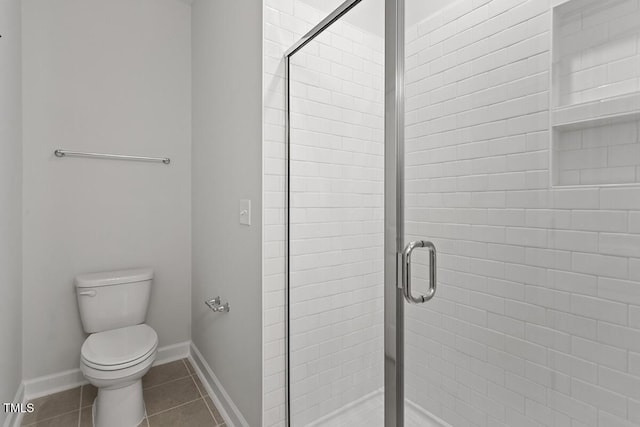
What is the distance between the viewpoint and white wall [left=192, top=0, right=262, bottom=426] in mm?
1458

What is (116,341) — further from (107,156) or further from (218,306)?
(107,156)

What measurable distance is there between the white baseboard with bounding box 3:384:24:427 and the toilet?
1.08ft

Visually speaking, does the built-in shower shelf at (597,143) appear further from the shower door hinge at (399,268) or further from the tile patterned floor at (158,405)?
the tile patterned floor at (158,405)

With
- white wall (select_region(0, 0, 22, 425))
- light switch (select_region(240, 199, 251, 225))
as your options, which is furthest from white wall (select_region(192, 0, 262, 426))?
white wall (select_region(0, 0, 22, 425))

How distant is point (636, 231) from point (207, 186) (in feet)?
6.52

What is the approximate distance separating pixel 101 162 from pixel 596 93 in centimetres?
242

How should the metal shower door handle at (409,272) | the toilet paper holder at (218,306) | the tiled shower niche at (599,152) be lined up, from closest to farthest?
the tiled shower niche at (599,152) < the metal shower door handle at (409,272) < the toilet paper holder at (218,306)

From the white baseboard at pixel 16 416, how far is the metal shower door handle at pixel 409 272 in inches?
74.2

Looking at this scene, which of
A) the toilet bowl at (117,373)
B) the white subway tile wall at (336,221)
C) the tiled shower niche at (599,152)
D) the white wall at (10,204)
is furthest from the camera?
the toilet bowl at (117,373)

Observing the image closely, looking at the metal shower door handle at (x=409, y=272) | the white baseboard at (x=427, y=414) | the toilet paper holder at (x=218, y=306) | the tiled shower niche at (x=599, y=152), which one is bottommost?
the white baseboard at (x=427, y=414)

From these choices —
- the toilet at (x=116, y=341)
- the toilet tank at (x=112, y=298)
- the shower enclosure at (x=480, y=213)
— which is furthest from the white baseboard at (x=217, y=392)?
the shower enclosure at (x=480, y=213)

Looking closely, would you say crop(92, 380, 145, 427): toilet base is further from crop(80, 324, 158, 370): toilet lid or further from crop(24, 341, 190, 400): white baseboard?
crop(24, 341, 190, 400): white baseboard

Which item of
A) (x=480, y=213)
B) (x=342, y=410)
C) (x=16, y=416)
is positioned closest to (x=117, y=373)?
(x=16, y=416)

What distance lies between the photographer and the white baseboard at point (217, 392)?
5.38ft
